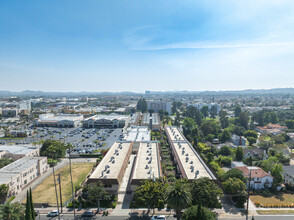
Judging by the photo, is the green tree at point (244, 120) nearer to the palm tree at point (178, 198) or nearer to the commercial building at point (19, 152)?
the palm tree at point (178, 198)

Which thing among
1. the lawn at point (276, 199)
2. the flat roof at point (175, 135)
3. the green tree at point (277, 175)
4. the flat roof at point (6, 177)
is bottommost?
the lawn at point (276, 199)

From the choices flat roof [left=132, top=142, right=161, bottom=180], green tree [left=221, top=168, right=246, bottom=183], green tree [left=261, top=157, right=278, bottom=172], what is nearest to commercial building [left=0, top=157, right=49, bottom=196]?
flat roof [left=132, top=142, right=161, bottom=180]

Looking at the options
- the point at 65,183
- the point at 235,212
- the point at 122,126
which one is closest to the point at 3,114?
the point at 122,126

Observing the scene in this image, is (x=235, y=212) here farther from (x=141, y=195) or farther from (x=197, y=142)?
(x=197, y=142)

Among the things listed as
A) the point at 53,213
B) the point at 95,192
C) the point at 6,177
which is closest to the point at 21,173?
the point at 6,177

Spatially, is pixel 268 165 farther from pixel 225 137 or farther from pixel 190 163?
pixel 225 137

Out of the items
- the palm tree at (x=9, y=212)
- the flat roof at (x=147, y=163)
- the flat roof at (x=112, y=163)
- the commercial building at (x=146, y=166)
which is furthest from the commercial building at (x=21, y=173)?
the flat roof at (x=147, y=163)

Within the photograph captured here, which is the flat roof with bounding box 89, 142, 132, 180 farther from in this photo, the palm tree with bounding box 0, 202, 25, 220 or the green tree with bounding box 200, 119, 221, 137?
the green tree with bounding box 200, 119, 221, 137
